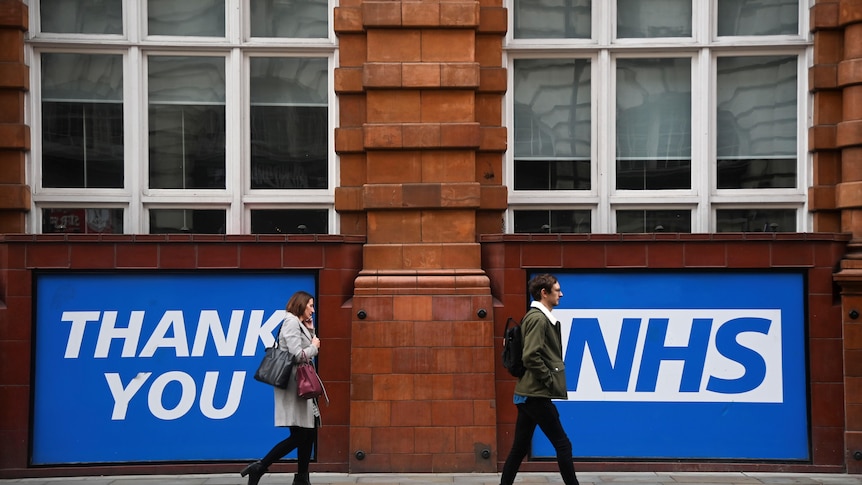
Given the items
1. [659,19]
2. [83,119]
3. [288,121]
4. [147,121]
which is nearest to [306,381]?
[288,121]

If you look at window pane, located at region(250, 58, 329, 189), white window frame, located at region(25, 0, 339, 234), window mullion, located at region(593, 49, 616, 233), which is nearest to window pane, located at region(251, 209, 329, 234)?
white window frame, located at region(25, 0, 339, 234)

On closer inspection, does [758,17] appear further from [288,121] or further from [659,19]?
[288,121]

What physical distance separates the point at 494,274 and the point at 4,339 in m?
4.95

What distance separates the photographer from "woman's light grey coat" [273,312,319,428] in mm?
7879

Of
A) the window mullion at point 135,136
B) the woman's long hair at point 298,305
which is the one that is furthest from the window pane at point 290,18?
the woman's long hair at point 298,305

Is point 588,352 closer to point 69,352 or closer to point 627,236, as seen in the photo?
point 627,236

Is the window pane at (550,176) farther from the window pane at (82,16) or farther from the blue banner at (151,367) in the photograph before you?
the window pane at (82,16)

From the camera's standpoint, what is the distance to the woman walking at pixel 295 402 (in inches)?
311

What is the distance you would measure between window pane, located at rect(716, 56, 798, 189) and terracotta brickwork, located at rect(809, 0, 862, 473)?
0.29 meters

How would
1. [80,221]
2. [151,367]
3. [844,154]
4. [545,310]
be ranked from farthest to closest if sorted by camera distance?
[80,221] → [844,154] → [151,367] → [545,310]

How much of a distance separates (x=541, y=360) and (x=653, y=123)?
3.89 metres

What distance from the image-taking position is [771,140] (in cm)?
1011

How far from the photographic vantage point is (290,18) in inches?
398

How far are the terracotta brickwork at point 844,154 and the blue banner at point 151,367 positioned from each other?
571cm
